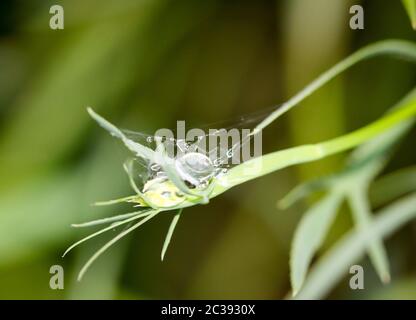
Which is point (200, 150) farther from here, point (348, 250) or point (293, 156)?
point (348, 250)

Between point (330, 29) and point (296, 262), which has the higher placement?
point (330, 29)

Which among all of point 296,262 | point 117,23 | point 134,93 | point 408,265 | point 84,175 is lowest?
point 296,262

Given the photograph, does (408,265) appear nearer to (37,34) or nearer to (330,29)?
(330,29)

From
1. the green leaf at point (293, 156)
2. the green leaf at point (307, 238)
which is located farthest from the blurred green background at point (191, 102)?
the green leaf at point (293, 156)

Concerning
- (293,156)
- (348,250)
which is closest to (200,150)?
(293,156)

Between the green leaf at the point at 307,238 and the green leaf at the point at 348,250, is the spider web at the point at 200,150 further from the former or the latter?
the green leaf at the point at 348,250
